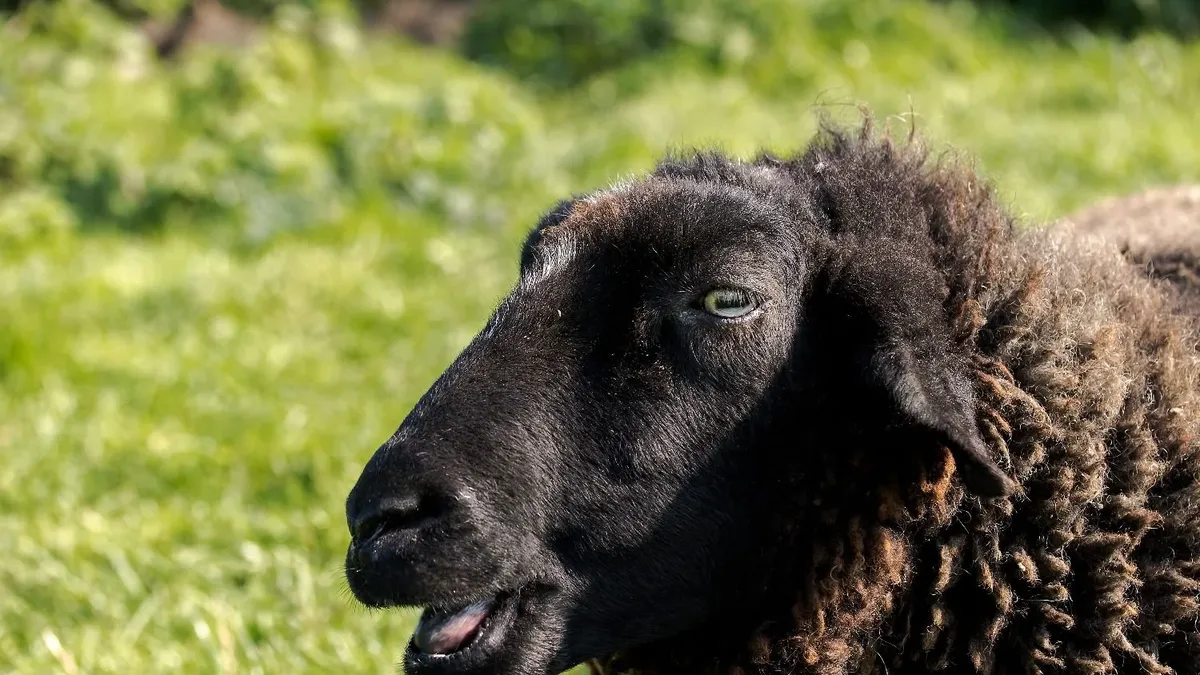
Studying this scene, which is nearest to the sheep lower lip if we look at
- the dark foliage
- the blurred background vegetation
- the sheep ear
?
the sheep ear

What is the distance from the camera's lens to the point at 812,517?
2787 mm

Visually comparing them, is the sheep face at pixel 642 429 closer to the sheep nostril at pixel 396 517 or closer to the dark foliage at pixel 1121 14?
the sheep nostril at pixel 396 517

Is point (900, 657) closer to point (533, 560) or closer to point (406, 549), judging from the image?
point (533, 560)

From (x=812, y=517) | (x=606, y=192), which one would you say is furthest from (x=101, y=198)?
(x=812, y=517)

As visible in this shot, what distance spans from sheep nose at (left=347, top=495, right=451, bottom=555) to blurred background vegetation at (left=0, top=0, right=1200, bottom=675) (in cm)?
119

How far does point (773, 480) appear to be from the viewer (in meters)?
2.78

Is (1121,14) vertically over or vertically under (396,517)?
over

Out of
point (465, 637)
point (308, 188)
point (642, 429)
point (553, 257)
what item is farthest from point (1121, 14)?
point (465, 637)

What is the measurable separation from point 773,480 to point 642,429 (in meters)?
0.30

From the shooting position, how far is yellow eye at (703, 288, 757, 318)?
8.95ft

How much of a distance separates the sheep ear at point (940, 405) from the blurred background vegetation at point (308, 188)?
0.90 metres

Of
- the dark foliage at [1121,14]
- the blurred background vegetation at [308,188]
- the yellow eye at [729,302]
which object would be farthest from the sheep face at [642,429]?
the dark foliage at [1121,14]

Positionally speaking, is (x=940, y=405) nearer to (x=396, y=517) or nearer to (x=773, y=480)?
(x=773, y=480)

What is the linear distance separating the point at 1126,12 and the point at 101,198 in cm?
853
